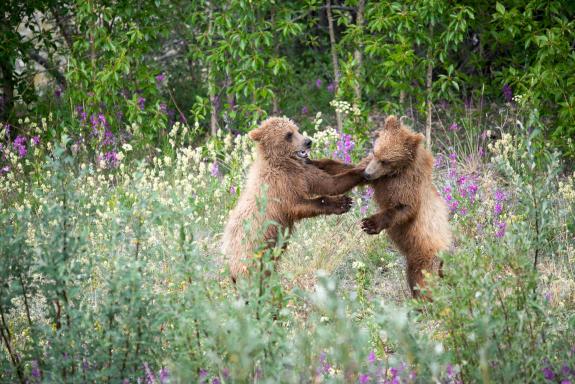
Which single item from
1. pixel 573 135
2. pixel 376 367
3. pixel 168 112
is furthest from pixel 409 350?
pixel 168 112

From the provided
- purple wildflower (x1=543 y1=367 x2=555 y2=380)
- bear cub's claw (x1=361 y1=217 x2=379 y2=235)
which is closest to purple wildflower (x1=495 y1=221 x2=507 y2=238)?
bear cub's claw (x1=361 y1=217 x2=379 y2=235)

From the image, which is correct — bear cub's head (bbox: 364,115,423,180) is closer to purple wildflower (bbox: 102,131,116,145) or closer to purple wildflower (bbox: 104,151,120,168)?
purple wildflower (bbox: 104,151,120,168)

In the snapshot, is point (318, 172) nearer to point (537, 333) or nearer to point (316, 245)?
point (316, 245)

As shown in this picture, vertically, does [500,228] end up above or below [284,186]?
below

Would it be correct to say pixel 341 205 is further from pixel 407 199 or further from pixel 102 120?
pixel 102 120

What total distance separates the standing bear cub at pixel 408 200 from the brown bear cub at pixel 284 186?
20cm

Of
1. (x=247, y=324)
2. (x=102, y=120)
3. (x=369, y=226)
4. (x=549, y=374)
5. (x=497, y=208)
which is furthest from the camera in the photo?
(x=102, y=120)

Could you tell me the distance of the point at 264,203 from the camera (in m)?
3.71

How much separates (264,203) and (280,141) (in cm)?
190

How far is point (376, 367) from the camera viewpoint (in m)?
3.58

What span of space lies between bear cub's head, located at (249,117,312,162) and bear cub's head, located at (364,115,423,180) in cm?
46

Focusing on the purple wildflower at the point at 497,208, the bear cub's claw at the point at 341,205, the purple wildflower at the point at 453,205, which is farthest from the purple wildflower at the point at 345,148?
the bear cub's claw at the point at 341,205

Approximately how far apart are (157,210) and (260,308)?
630 millimetres

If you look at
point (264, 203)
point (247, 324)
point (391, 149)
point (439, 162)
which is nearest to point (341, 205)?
point (391, 149)
